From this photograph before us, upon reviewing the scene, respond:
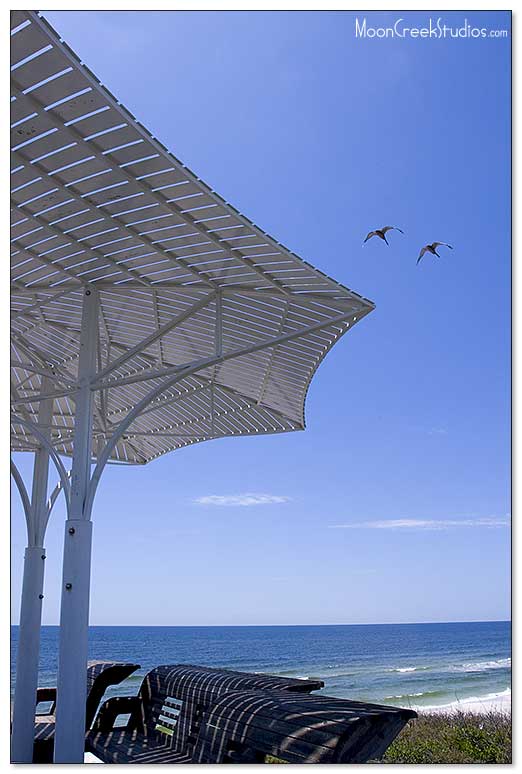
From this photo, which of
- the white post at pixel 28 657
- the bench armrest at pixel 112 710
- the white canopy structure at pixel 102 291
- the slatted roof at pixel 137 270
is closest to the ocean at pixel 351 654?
the slatted roof at pixel 137 270

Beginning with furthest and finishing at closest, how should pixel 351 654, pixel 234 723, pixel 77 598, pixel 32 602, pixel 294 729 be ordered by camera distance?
pixel 351 654 → pixel 32 602 → pixel 77 598 → pixel 234 723 → pixel 294 729

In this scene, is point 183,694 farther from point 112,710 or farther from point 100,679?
point 100,679

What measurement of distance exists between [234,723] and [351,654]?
4982cm

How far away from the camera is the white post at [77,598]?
6441 mm

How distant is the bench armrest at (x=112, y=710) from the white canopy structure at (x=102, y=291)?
0.79 metres

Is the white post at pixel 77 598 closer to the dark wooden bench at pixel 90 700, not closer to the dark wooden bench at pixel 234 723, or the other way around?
the dark wooden bench at pixel 234 723

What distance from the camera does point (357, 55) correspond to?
6.68m

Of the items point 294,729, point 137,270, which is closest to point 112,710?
point 294,729

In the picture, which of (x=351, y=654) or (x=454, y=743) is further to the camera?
(x=351, y=654)

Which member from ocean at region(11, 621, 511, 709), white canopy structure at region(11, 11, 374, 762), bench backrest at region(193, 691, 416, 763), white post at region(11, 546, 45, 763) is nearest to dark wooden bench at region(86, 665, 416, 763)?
bench backrest at region(193, 691, 416, 763)

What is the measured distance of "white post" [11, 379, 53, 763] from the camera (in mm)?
8172

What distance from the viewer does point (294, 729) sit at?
5.34m

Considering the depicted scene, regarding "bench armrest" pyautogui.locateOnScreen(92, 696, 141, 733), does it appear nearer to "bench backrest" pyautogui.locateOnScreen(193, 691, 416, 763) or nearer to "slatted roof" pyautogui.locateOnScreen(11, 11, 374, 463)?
"bench backrest" pyautogui.locateOnScreen(193, 691, 416, 763)

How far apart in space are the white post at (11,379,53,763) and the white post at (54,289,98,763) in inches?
70.8
